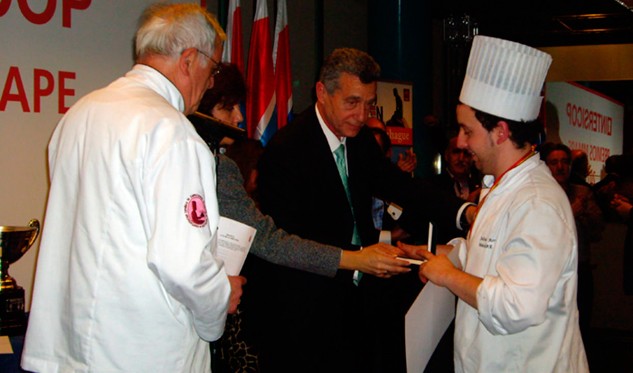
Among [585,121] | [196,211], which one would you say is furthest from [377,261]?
[585,121]

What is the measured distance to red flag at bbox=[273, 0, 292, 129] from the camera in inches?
196

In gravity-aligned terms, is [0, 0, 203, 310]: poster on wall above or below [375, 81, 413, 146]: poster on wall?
above

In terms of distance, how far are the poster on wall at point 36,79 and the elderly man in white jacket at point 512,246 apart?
2358mm

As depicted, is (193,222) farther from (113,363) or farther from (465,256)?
(465,256)

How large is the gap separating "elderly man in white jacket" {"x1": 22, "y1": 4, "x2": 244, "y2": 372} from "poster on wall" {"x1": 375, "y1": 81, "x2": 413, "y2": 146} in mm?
4548

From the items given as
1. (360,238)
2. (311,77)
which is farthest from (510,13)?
(360,238)

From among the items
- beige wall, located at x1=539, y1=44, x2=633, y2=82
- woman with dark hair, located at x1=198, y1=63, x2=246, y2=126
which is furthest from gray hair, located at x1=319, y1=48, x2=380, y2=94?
beige wall, located at x1=539, y1=44, x2=633, y2=82

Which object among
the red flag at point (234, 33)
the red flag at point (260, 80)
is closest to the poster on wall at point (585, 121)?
the red flag at point (260, 80)

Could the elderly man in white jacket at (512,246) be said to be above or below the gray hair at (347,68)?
below

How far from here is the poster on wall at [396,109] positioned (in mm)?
6199

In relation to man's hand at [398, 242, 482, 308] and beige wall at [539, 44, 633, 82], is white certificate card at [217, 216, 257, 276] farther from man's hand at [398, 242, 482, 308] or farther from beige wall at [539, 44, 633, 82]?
beige wall at [539, 44, 633, 82]

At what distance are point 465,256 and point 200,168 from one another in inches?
33.8

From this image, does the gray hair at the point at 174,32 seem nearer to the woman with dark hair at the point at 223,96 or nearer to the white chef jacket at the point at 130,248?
the white chef jacket at the point at 130,248

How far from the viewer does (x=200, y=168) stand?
1620 millimetres
